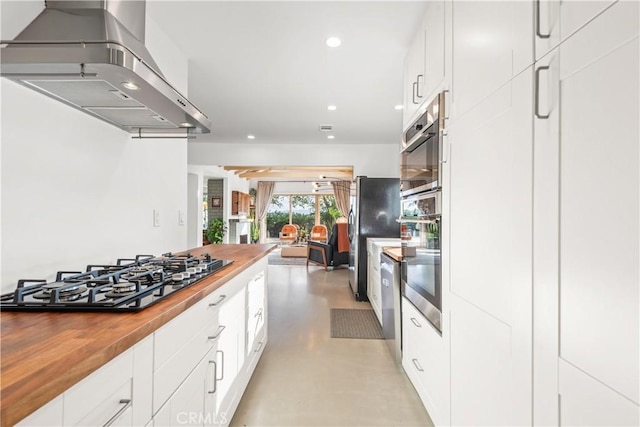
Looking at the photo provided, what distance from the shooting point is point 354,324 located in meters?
3.55

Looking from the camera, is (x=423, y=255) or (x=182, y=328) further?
(x=423, y=255)

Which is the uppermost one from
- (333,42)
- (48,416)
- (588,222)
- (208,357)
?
(333,42)

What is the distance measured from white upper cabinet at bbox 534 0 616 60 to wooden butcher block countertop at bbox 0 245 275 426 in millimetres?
1270

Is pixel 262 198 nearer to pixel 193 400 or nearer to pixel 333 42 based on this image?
pixel 333 42

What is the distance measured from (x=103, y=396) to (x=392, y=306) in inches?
87.0

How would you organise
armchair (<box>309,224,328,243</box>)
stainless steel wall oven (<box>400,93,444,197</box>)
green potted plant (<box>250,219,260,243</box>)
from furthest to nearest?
green potted plant (<box>250,219,260,243</box>)
armchair (<box>309,224,328,243</box>)
stainless steel wall oven (<box>400,93,444,197</box>)

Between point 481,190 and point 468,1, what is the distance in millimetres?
802

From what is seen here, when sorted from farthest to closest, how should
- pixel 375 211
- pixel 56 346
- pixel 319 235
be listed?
pixel 319 235
pixel 375 211
pixel 56 346

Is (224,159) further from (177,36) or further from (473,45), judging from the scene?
(473,45)

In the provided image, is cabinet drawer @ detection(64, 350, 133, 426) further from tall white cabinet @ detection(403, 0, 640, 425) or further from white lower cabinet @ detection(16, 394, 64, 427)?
tall white cabinet @ detection(403, 0, 640, 425)

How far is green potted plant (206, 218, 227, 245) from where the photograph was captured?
7.57 meters

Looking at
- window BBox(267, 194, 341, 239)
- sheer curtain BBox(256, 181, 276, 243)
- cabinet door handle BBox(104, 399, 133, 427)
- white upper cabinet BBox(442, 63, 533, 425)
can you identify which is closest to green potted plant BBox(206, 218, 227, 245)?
sheer curtain BBox(256, 181, 276, 243)

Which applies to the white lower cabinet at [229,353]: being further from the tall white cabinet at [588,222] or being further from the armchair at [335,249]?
the armchair at [335,249]

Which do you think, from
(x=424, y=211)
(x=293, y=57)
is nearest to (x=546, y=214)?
(x=424, y=211)
